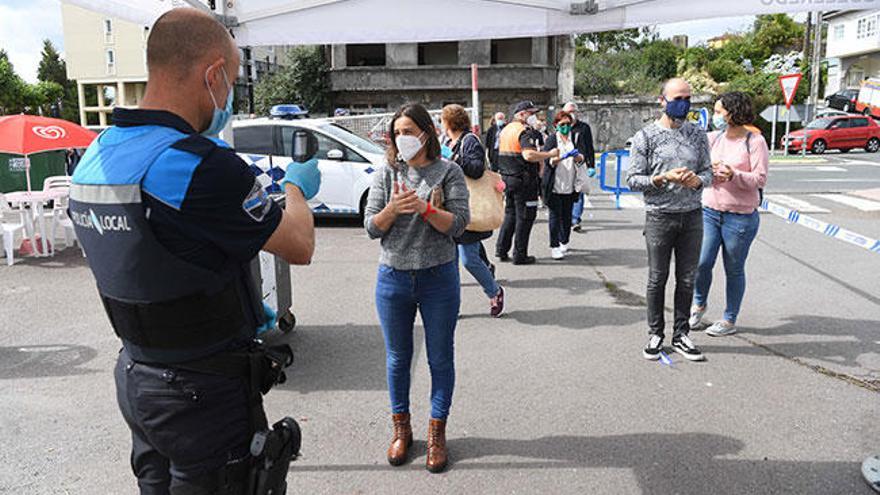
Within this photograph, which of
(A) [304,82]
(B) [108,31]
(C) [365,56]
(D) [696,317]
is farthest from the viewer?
(B) [108,31]

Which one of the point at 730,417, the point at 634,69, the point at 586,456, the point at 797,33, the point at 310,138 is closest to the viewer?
the point at 310,138

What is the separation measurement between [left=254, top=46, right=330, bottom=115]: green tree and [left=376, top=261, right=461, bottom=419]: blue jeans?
31717mm

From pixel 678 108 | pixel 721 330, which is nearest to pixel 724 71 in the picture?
pixel 721 330

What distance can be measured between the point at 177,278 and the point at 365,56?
3666cm

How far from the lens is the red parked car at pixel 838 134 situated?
2750cm

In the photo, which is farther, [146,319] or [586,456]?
[586,456]

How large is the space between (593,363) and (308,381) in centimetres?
215

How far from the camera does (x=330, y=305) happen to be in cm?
664

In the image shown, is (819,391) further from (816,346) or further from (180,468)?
(180,468)

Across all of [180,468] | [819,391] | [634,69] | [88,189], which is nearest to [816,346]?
Result: [819,391]

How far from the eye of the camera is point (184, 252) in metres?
1.77

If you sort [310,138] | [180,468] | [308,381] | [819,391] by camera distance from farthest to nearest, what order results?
[308,381] → [819,391] → [310,138] → [180,468]

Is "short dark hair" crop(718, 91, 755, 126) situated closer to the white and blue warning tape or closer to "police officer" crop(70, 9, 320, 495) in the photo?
the white and blue warning tape

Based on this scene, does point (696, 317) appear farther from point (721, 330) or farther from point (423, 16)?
point (423, 16)
